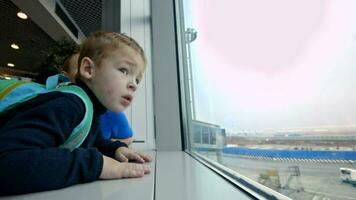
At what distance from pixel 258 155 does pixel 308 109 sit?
26 centimetres

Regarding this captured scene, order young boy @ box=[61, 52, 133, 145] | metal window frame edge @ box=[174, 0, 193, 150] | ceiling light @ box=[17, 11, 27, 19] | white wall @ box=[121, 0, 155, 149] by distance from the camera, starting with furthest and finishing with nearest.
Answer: ceiling light @ box=[17, 11, 27, 19]
white wall @ box=[121, 0, 155, 149]
metal window frame edge @ box=[174, 0, 193, 150]
young boy @ box=[61, 52, 133, 145]

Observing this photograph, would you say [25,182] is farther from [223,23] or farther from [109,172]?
[223,23]

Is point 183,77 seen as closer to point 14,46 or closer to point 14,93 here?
point 14,93

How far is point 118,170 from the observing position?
21.8 inches

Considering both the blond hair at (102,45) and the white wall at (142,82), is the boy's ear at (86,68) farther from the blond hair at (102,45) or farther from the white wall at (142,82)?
the white wall at (142,82)

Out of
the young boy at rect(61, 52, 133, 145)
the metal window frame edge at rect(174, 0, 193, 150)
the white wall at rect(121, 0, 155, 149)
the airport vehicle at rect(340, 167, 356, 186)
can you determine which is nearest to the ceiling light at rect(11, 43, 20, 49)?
the white wall at rect(121, 0, 155, 149)

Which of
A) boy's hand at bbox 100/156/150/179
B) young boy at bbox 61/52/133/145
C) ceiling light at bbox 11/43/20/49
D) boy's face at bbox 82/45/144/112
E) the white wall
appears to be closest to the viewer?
boy's hand at bbox 100/156/150/179

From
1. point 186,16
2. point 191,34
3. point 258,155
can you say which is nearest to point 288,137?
point 258,155

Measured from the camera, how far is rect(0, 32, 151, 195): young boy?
0.42 metres

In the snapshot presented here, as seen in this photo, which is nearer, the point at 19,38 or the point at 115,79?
the point at 115,79

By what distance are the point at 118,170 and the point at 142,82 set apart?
5.07 feet

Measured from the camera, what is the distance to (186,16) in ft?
6.15

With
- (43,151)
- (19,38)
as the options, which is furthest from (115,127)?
(19,38)

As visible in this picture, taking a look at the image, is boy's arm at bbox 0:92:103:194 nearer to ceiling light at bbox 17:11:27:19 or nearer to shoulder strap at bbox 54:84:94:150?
Result: shoulder strap at bbox 54:84:94:150
